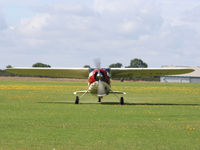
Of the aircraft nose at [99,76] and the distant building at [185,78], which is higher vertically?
the aircraft nose at [99,76]

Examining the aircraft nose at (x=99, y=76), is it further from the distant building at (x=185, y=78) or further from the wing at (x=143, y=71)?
the distant building at (x=185, y=78)

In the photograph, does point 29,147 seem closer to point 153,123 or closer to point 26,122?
point 26,122

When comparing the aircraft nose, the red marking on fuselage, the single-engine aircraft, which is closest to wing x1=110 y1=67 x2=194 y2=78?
the single-engine aircraft

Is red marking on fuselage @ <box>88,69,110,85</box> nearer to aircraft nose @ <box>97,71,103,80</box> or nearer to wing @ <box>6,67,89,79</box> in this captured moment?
aircraft nose @ <box>97,71,103,80</box>

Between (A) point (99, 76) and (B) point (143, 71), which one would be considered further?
(B) point (143, 71)

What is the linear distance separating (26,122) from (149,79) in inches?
4090

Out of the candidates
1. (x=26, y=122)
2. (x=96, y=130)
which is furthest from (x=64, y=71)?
(x=96, y=130)

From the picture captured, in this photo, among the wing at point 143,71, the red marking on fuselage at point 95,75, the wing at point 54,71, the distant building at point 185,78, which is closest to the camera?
the red marking on fuselage at point 95,75

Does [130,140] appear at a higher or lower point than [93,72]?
lower

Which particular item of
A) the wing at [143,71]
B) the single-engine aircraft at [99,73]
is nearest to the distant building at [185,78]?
the wing at [143,71]

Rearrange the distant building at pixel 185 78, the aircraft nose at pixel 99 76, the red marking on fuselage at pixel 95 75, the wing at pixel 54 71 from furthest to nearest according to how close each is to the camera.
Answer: the distant building at pixel 185 78 < the wing at pixel 54 71 < the red marking on fuselage at pixel 95 75 < the aircraft nose at pixel 99 76

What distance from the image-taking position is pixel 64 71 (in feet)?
98.4

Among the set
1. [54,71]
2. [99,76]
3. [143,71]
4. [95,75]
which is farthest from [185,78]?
[99,76]

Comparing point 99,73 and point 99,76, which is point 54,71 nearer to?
point 99,73
